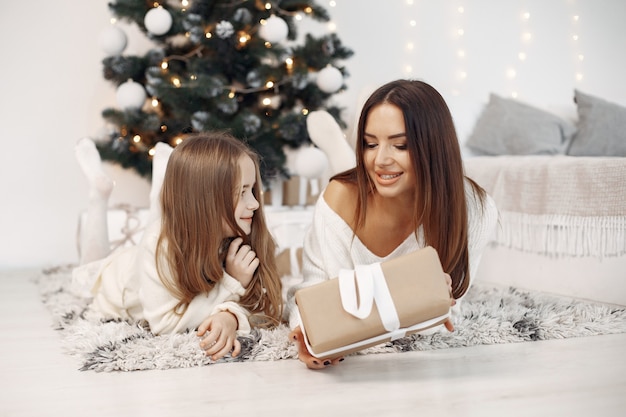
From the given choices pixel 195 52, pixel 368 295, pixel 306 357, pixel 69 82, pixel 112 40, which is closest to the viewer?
pixel 368 295

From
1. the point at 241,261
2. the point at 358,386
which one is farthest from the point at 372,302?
the point at 241,261

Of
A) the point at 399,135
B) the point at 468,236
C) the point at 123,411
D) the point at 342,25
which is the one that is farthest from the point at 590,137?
the point at 123,411

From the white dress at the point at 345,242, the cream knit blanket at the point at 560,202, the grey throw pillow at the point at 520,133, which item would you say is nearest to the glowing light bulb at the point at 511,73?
the grey throw pillow at the point at 520,133

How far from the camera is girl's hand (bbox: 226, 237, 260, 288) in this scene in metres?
1.61

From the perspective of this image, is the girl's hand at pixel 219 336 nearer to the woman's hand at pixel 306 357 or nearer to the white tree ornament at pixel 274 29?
the woman's hand at pixel 306 357

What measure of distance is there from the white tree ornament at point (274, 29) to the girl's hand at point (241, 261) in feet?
4.49

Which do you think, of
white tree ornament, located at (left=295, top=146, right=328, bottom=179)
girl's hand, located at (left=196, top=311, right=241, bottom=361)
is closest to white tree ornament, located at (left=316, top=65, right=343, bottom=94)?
white tree ornament, located at (left=295, top=146, right=328, bottom=179)

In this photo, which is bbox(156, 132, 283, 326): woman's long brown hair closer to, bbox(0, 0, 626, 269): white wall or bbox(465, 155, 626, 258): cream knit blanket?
bbox(465, 155, 626, 258): cream knit blanket

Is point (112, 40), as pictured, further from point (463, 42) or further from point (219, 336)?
point (463, 42)

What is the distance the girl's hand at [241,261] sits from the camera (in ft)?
5.28

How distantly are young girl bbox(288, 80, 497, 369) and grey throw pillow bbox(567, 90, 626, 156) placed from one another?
1.51m

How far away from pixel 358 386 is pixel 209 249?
51 centimetres

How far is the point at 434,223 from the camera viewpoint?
1.44 m

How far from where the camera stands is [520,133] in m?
2.98
